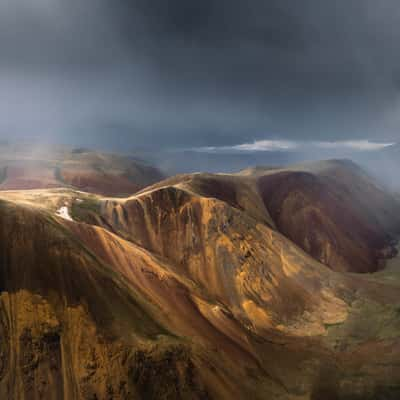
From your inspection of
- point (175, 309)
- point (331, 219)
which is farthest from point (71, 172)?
point (175, 309)

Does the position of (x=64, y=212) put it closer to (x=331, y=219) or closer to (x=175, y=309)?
(x=175, y=309)

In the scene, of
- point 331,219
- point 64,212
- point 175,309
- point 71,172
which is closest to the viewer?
point 175,309

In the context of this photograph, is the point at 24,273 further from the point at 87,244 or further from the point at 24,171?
the point at 24,171

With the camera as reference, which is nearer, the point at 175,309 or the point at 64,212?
the point at 175,309

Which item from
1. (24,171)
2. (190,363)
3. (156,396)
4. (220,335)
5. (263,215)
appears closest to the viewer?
(156,396)

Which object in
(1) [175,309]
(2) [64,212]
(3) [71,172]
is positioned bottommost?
(1) [175,309]

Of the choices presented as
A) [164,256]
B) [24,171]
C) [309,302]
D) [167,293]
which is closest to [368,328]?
[309,302]

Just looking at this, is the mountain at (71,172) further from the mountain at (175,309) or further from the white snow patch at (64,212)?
the mountain at (175,309)

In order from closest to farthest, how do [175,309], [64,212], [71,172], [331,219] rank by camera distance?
[175,309] < [64,212] < [331,219] < [71,172]
